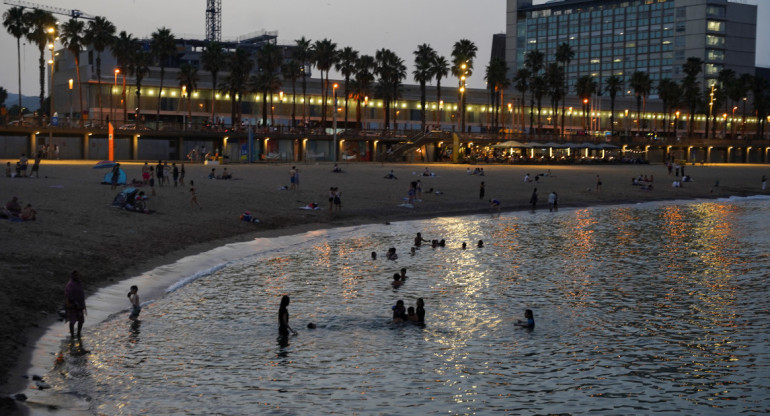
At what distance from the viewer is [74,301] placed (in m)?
18.6

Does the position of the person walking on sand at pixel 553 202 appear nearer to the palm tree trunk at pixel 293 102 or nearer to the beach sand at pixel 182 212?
the beach sand at pixel 182 212

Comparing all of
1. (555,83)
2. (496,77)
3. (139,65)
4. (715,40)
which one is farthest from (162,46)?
(715,40)

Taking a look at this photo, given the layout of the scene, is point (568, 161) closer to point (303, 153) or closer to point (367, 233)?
point (303, 153)

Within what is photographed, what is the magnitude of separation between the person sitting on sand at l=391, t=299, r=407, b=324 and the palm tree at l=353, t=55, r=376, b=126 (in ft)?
335

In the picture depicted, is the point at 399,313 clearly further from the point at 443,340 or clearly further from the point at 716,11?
the point at 716,11

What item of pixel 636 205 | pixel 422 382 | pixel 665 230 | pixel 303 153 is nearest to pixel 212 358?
pixel 422 382

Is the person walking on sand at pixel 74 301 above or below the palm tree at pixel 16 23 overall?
below

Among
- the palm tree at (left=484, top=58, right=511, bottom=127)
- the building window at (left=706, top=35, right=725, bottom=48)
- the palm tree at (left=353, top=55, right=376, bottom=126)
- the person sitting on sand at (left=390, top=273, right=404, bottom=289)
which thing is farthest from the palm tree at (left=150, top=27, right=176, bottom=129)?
the building window at (left=706, top=35, right=725, bottom=48)

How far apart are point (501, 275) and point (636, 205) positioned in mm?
37583

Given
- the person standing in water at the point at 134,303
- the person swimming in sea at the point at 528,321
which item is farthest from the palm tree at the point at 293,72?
the person swimming in sea at the point at 528,321

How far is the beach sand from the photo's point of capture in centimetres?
2206

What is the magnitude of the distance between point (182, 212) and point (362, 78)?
86.1 m

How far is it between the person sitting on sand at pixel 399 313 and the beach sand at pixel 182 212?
898cm

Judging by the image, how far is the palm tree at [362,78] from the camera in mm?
122438
